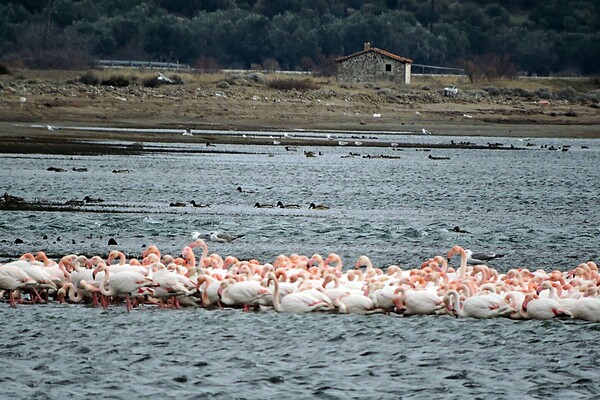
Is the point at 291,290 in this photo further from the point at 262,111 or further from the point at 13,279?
the point at 262,111

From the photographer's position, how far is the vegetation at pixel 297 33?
311 ft

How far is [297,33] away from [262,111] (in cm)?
4484

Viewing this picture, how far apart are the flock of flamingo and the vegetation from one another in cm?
7171

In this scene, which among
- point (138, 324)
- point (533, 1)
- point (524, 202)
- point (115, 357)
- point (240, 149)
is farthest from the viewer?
point (533, 1)

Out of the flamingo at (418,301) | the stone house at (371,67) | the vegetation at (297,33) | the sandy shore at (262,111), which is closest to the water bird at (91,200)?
the flamingo at (418,301)

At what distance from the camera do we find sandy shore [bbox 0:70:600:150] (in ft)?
158

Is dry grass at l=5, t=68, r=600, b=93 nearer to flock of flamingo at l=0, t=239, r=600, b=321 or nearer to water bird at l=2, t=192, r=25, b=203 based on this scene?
water bird at l=2, t=192, r=25, b=203

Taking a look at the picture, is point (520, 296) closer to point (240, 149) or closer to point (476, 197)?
point (476, 197)

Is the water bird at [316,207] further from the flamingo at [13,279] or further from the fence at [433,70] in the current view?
the fence at [433,70]

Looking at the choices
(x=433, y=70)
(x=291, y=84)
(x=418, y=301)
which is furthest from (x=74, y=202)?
(x=433, y=70)

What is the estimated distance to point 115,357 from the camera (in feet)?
39.3

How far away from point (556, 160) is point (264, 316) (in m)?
27.3

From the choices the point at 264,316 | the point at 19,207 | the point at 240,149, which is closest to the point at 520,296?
the point at 264,316

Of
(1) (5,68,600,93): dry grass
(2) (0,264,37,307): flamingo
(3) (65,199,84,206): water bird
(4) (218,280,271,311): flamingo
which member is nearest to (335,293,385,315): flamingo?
(4) (218,280,271,311): flamingo
